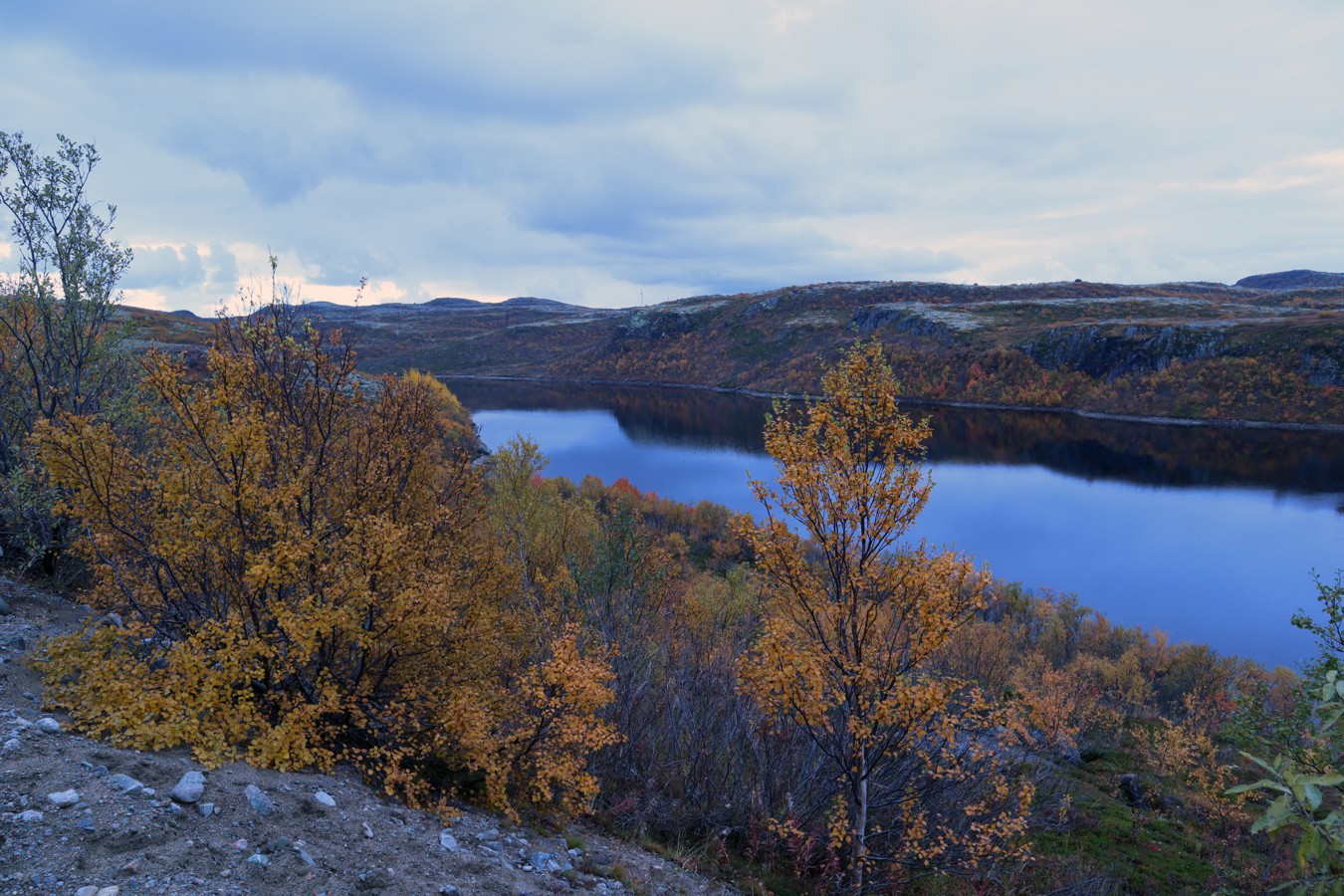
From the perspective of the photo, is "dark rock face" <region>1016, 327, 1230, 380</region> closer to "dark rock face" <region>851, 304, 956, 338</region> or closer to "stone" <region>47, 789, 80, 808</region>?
"dark rock face" <region>851, 304, 956, 338</region>

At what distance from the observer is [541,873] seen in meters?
8.04

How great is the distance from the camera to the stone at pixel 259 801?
6704 mm

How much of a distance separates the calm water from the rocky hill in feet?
72.5

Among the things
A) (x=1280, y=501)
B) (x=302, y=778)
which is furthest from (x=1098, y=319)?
(x=302, y=778)

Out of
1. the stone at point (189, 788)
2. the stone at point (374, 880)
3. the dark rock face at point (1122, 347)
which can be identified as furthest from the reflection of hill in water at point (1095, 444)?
the stone at point (189, 788)

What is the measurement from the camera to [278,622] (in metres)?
8.32

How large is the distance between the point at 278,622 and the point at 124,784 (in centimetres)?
231

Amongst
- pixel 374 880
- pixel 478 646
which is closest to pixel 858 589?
pixel 478 646

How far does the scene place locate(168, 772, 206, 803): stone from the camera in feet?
20.9

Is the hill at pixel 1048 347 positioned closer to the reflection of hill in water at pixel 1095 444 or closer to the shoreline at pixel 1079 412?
the shoreline at pixel 1079 412

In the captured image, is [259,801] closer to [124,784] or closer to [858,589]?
[124,784]

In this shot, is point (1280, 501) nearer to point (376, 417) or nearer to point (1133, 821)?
point (1133, 821)

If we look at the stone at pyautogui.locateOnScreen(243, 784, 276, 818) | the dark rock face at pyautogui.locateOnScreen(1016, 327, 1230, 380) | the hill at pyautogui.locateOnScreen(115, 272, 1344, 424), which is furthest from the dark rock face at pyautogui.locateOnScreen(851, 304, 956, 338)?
the stone at pyautogui.locateOnScreen(243, 784, 276, 818)

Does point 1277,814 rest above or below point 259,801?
above
